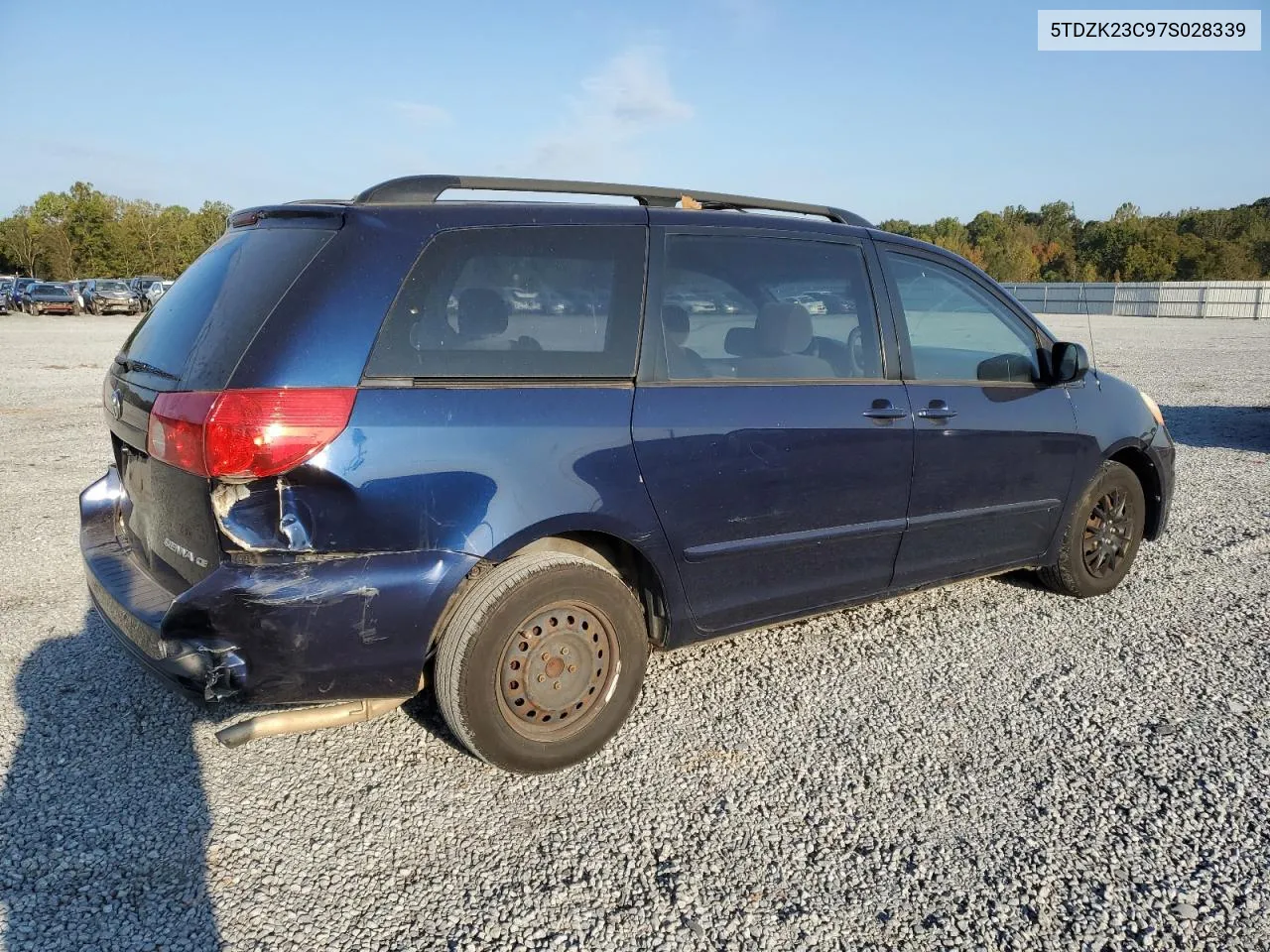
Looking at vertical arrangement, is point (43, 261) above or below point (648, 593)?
above

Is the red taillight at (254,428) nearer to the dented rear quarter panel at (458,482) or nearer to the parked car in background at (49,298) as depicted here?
the dented rear quarter panel at (458,482)

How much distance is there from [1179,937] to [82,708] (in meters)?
3.61

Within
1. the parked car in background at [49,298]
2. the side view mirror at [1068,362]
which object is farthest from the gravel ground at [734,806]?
the parked car in background at [49,298]

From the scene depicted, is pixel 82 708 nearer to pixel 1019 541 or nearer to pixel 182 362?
pixel 182 362

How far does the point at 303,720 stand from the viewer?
2.77 m

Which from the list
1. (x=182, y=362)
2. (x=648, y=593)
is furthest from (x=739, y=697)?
(x=182, y=362)

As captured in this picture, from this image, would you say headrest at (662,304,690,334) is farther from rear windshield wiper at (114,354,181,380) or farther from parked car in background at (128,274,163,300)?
parked car in background at (128,274,163,300)

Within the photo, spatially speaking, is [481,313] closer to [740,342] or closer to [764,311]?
[740,342]

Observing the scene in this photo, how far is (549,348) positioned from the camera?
3.02 meters

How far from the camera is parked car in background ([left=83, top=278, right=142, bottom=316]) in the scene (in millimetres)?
39500

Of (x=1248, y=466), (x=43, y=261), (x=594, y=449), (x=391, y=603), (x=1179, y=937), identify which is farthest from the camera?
(x=43, y=261)

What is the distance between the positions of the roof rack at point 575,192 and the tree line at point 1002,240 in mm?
52046

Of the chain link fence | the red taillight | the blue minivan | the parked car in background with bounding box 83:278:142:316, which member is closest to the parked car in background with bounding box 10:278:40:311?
the parked car in background with bounding box 83:278:142:316

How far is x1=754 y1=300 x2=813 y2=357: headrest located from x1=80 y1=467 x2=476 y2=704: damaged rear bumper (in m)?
1.45
